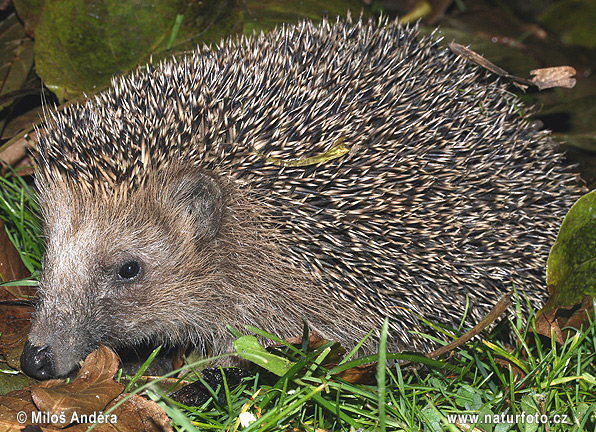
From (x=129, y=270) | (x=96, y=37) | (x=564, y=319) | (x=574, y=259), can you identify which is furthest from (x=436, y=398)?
(x=96, y=37)

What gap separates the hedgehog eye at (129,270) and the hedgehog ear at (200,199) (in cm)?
28

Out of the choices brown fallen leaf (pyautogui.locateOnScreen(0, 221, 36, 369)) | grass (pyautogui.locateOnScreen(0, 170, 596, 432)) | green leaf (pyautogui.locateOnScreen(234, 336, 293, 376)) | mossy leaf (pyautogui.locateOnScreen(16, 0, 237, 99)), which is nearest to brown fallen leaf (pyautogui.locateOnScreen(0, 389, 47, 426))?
brown fallen leaf (pyautogui.locateOnScreen(0, 221, 36, 369))

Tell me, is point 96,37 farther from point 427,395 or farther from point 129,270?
point 427,395

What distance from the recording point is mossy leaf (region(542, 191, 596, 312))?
2717 millimetres

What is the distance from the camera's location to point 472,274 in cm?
274

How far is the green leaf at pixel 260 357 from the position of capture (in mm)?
2332

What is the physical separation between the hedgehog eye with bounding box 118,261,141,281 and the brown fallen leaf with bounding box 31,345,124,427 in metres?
0.30

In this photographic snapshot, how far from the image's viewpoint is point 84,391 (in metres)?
2.44

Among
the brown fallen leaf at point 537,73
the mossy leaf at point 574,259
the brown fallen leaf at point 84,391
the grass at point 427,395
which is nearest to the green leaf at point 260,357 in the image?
the grass at point 427,395

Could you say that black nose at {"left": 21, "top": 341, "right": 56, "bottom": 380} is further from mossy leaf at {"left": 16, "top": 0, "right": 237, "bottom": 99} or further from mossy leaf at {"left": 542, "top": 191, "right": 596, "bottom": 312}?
mossy leaf at {"left": 542, "top": 191, "right": 596, "bottom": 312}

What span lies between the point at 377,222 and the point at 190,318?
972 mm

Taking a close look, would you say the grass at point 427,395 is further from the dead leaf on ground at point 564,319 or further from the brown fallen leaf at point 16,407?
the brown fallen leaf at point 16,407

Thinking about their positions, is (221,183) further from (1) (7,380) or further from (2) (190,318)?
(1) (7,380)

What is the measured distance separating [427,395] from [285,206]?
0.96 metres
